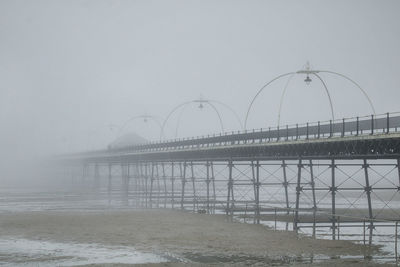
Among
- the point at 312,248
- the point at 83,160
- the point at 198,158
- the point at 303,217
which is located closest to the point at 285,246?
the point at 312,248

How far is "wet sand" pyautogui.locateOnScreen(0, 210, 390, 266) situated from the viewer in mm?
24156

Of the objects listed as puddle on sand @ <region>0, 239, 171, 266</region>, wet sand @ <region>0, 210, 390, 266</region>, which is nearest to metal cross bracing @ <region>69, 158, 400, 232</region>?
wet sand @ <region>0, 210, 390, 266</region>

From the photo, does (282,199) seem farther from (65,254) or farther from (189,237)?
(65,254)

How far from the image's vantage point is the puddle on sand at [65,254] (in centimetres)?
2233

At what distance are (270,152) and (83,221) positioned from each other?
1493cm

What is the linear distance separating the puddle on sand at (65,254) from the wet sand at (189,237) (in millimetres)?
1121

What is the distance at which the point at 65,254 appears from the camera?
2414 cm

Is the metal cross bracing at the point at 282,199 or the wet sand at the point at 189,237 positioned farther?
the metal cross bracing at the point at 282,199

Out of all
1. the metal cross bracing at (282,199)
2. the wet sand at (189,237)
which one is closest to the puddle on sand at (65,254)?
the wet sand at (189,237)

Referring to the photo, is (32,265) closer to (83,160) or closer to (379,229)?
(379,229)

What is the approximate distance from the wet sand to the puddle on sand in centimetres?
112

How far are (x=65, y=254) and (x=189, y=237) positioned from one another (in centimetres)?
822

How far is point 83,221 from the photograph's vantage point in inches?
1533

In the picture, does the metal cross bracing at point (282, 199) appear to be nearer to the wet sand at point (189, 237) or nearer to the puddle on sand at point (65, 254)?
the wet sand at point (189, 237)
